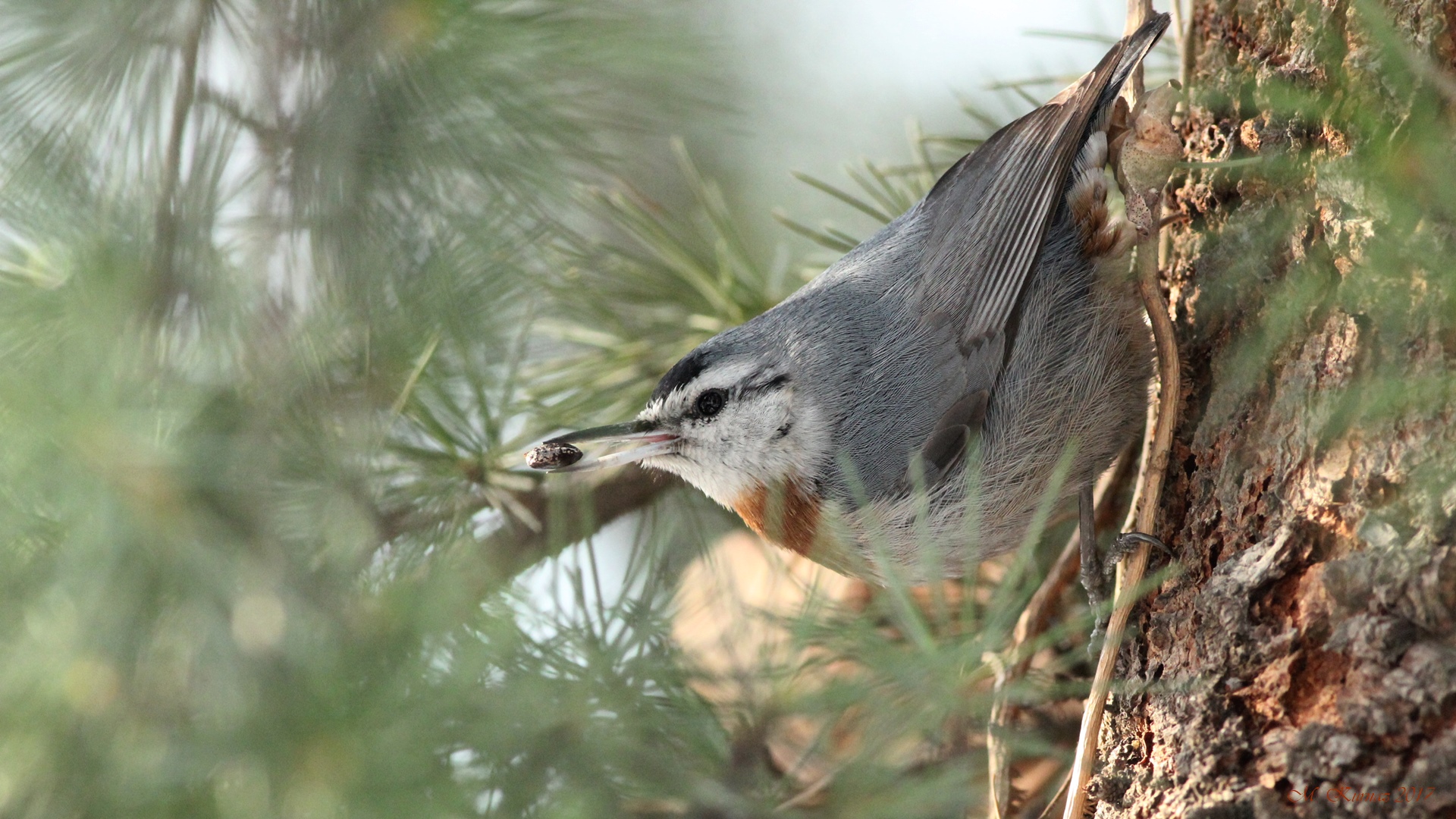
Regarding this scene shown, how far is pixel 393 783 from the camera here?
1.49m

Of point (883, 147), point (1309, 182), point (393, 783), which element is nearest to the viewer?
point (393, 783)

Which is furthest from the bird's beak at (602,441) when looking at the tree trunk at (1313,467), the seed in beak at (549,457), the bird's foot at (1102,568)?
the tree trunk at (1313,467)

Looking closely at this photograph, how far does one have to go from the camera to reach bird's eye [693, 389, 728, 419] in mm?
2271

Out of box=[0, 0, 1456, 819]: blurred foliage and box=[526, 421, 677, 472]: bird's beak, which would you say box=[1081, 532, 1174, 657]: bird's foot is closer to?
box=[0, 0, 1456, 819]: blurred foliage

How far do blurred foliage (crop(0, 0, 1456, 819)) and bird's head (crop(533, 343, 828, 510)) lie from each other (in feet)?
0.49

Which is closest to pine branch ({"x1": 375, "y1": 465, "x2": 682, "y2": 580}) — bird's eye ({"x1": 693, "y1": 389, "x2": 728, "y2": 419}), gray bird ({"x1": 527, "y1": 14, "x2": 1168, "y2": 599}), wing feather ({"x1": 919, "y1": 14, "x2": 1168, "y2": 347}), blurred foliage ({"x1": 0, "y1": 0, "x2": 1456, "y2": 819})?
blurred foliage ({"x1": 0, "y1": 0, "x2": 1456, "y2": 819})

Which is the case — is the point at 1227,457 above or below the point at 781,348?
below

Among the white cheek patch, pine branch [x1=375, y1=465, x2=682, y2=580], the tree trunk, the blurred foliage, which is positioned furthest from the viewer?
the white cheek patch

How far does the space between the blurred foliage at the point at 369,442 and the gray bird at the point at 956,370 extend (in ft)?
0.64

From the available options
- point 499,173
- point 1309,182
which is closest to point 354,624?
point 499,173

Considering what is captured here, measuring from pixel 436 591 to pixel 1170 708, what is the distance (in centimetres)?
108

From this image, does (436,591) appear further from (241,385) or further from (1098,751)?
(1098,751)

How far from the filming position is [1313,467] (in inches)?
60.1

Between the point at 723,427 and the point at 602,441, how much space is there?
25cm
